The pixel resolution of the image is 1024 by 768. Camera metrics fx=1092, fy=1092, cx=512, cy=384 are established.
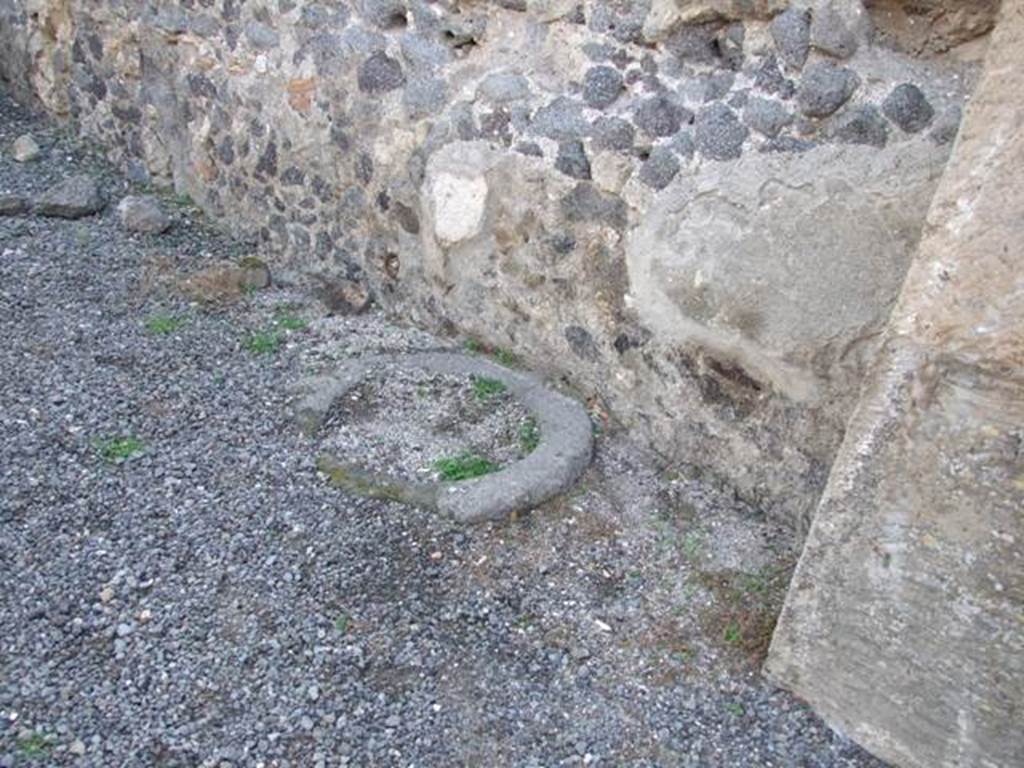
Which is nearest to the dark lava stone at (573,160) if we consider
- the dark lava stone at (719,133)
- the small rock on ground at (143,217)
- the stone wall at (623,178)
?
the stone wall at (623,178)

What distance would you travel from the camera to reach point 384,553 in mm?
3084

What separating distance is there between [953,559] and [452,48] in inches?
98.0

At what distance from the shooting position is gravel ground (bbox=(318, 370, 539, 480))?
3.49 m

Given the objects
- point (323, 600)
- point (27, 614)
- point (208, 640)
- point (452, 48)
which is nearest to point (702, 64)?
point (452, 48)

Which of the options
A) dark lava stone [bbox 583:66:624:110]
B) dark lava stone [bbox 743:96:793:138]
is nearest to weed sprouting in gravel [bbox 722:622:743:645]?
dark lava stone [bbox 743:96:793:138]

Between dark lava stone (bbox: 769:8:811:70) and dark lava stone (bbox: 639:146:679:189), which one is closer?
dark lava stone (bbox: 769:8:811:70)

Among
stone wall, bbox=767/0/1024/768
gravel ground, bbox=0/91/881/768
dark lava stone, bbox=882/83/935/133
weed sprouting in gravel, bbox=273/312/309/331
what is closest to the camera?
stone wall, bbox=767/0/1024/768

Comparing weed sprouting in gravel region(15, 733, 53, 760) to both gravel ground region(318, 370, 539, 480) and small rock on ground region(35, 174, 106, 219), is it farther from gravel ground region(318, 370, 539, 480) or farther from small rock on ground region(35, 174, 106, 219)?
small rock on ground region(35, 174, 106, 219)

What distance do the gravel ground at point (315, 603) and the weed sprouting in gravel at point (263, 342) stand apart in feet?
0.40

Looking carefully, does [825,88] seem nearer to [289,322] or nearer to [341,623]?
[341,623]

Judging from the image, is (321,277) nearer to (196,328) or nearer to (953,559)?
(196,328)

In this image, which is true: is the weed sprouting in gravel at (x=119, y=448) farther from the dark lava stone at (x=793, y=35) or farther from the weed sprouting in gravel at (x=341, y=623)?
the dark lava stone at (x=793, y=35)

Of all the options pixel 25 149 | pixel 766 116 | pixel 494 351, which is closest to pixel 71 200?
pixel 25 149

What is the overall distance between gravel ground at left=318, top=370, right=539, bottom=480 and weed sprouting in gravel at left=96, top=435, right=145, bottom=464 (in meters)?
0.58
